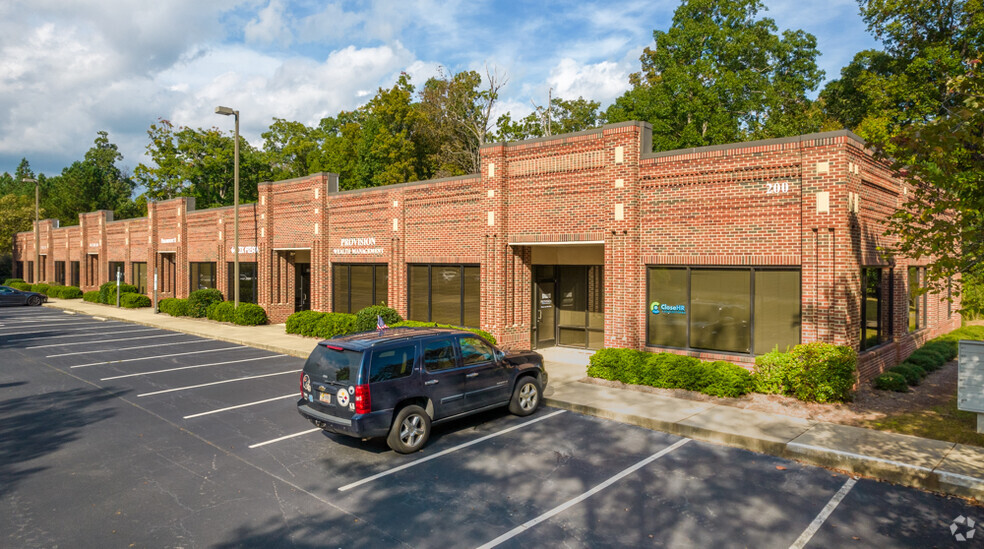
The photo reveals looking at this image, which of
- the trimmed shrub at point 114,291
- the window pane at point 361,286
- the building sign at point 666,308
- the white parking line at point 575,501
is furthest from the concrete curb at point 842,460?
the trimmed shrub at point 114,291

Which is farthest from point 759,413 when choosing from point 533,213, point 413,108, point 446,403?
point 413,108

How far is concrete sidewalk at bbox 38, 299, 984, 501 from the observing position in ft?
26.1

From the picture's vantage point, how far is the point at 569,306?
19.2 metres

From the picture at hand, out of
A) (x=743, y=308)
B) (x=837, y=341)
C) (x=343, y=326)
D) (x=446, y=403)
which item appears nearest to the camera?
(x=446, y=403)

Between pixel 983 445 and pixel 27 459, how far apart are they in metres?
15.0

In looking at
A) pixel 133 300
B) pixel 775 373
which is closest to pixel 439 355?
pixel 775 373

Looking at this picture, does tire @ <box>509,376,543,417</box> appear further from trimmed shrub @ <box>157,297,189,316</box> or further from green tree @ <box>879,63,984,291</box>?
trimmed shrub @ <box>157,297,189,316</box>

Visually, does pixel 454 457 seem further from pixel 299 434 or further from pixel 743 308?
pixel 743 308

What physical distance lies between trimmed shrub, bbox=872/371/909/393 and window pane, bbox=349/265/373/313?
16.6 m

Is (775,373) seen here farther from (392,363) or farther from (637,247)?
(392,363)

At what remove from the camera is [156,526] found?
656 centimetres

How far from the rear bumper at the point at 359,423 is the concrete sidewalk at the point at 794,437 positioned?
446 centimetres

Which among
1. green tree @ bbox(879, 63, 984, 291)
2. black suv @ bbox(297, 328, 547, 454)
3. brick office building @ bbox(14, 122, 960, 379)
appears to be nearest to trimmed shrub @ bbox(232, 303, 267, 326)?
brick office building @ bbox(14, 122, 960, 379)

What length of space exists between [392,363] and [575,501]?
11.4ft
